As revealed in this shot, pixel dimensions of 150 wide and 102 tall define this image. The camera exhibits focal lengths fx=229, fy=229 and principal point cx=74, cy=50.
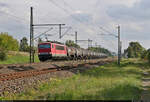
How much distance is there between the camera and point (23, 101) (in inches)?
352

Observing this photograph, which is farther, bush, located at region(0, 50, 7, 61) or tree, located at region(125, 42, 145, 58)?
tree, located at region(125, 42, 145, 58)

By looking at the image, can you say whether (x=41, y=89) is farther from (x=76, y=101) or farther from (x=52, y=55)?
(x=52, y=55)

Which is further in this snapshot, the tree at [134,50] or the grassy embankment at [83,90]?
the tree at [134,50]

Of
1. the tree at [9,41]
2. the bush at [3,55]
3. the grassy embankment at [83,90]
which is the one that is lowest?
the grassy embankment at [83,90]

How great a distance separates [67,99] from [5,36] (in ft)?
298

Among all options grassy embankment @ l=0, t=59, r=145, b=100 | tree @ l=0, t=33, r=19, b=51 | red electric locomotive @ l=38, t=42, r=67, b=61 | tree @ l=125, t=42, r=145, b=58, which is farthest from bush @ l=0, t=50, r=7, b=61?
tree @ l=125, t=42, r=145, b=58

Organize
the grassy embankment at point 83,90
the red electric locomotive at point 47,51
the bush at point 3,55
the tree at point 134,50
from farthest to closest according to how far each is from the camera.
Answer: the tree at point 134,50, the bush at point 3,55, the red electric locomotive at point 47,51, the grassy embankment at point 83,90

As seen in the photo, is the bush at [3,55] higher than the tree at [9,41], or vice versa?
the tree at [9,41]

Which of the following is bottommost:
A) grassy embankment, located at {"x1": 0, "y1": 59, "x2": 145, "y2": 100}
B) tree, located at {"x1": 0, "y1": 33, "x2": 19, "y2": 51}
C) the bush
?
grassy embankment, located at {"x1": 0, "y1": 59, "x2": 145, "y2": 100}

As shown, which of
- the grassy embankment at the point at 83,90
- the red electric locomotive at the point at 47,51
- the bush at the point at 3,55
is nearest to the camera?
the grassy embankment at the point at 83,90

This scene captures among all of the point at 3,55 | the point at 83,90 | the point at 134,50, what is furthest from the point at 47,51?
the point at 134,50

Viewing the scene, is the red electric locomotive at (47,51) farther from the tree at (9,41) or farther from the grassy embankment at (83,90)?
the tree at (9,41)

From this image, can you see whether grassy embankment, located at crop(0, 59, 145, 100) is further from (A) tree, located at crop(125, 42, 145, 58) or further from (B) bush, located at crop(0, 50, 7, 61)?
(A) tree, located at crop(125, 42, 145, 58)

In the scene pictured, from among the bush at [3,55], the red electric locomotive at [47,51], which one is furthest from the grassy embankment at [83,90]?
the bush at [3,55]
